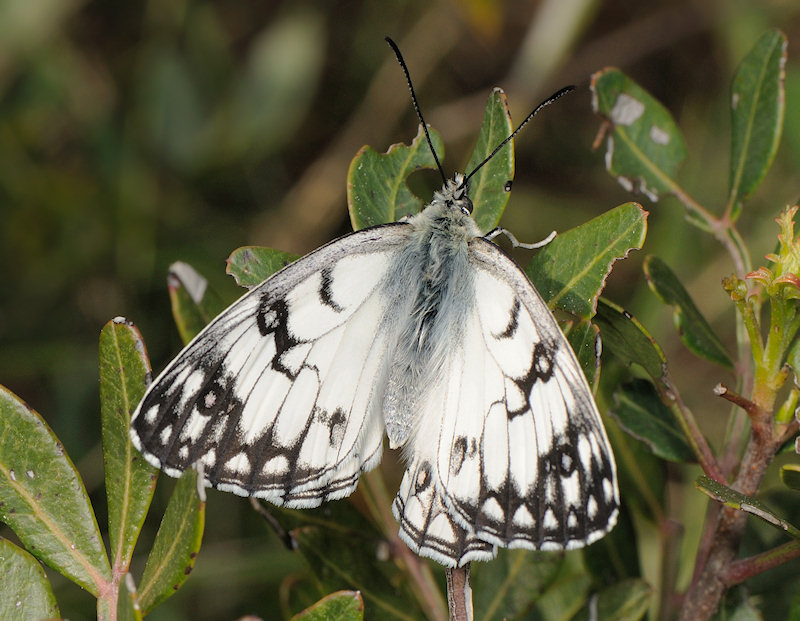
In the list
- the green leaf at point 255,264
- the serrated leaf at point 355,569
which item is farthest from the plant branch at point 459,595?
the green leaf at point 255,264

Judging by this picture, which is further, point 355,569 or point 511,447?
point 355,569

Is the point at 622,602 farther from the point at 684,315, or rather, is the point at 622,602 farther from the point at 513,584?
the point at 684,315

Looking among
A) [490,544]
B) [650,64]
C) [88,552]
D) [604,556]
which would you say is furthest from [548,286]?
[650,64]

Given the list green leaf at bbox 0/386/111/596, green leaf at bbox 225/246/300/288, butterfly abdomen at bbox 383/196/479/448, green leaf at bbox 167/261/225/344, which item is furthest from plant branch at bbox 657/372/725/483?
green leaf at bbox 0/386/111/596

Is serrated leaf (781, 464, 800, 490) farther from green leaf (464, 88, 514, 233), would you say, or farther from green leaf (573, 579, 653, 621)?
green leaf (464, 88, 514, 233)

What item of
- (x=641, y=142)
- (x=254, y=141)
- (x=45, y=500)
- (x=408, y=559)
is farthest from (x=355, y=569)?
(x=254, y=141)
